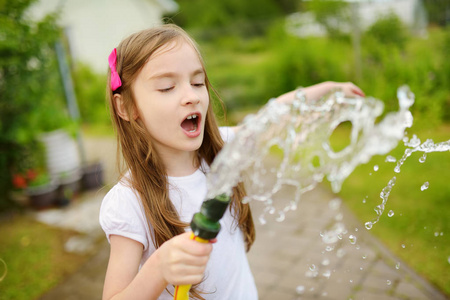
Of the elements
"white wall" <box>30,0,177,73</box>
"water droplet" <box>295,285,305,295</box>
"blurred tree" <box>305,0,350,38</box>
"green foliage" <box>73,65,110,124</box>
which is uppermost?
"white wall" <box>30,0,177,73</box>

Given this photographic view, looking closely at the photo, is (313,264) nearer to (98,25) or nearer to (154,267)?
(154,267)

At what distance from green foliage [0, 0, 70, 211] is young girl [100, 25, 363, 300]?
3.70 metres

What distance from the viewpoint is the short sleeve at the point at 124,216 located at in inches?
54.9

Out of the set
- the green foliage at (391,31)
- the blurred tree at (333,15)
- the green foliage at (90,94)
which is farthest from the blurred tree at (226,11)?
the green foliage at (391,31)

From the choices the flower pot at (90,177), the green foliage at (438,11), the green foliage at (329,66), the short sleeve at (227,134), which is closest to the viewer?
the short sleeve at (227,134)

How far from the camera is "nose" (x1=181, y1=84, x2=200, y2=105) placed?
1.40 m

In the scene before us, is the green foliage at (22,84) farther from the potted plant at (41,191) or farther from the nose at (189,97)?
the nose at (189,97)

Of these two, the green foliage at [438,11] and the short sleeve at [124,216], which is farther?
the green foliage at [438,11]

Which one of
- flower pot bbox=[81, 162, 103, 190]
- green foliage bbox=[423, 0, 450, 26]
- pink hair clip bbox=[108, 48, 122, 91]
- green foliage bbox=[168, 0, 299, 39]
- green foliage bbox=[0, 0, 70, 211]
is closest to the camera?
pink hair clip bbox=[108, 48, 122, 91]

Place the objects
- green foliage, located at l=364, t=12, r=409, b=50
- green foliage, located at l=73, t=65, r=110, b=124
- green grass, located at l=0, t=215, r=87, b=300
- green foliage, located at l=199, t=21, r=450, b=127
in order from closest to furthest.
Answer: green grass, located at l=0, t=215, r=87, b=300 < green foliage, located at l=199, t=21, r=450, b=127 < green foliage, located at l=364, t=12, r=409, b=50 < green foliage, located at l=73, t=65, r=110, b=124

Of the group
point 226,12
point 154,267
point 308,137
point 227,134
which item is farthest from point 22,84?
point 226,12

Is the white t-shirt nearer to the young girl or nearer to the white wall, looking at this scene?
the young girl

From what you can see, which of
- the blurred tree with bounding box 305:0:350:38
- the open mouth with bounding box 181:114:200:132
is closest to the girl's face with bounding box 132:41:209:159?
the open mouth with bounding box 181:114:200:132

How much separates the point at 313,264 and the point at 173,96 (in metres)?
2.35
